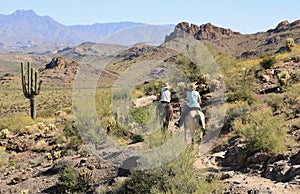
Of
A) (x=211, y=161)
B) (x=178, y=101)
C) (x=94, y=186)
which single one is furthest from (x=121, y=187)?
(x=178, y=101)

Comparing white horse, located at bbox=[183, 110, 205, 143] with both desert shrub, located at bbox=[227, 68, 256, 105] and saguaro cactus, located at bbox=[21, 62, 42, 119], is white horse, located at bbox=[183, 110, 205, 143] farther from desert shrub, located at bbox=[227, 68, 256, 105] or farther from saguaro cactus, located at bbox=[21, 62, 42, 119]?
saguaro cactus, located at bbox=[21, 62, 42, 119]

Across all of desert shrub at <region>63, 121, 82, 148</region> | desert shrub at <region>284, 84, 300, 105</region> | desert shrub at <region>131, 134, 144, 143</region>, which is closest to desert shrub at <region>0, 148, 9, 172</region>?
desert shrub at <region>63, 121, 82, 148</region>

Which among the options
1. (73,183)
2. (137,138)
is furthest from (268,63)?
(73,183)

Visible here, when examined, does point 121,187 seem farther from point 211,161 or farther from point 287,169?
point 287,169

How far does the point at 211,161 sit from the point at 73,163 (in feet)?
13.9

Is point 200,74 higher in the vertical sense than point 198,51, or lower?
lower

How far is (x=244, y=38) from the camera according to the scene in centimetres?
11181

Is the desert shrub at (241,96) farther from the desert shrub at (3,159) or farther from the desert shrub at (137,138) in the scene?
the desert shrub at (3,159)

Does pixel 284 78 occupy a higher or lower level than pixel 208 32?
lower

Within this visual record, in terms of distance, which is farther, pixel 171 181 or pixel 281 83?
pixel 281 83

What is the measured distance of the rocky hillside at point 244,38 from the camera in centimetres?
8500

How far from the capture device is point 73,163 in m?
11.0

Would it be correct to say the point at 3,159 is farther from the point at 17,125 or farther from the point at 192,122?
the point at 192,122

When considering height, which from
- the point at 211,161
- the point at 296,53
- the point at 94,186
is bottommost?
the point at 94,186
